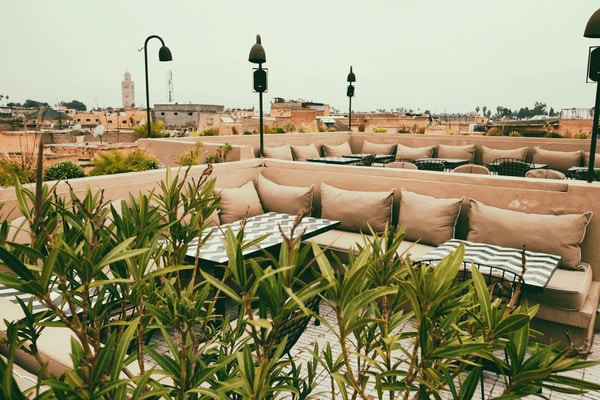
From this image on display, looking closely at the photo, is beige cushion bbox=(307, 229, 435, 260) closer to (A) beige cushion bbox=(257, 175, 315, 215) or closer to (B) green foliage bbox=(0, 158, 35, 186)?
(A) beige cushion bbox=(257, 175, 315, 215)

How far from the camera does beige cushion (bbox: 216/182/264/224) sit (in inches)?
171

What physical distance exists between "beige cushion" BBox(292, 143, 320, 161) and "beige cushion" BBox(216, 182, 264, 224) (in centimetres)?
448

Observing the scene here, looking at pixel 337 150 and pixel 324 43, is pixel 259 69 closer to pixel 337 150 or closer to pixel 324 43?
pixel 337 150

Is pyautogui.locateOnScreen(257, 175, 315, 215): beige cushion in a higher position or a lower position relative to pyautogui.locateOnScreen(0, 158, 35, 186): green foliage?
lower

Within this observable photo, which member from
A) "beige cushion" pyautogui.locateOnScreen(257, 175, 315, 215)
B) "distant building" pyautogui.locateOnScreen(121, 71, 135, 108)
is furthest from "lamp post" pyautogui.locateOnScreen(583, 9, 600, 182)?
"distant building" pyautogui.locateOnScreen(121, 71, 135, 108)

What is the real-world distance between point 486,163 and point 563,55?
17159 mm

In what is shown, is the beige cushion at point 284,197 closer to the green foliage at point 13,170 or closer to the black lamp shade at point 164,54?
the green foliage at point 13,170

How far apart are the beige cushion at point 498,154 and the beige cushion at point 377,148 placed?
78.1 inches

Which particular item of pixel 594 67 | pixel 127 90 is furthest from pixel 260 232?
pixel 127 90

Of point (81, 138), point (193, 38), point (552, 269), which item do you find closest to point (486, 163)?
point (552, 269)

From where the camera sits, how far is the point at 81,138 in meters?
23.5

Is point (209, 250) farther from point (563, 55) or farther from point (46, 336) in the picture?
point (563, 55)

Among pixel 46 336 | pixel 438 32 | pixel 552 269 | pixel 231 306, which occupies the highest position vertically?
pixel 438 32

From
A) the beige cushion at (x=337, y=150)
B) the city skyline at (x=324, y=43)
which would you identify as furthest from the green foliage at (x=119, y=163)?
the beige cushion at (x=337, y=150)
